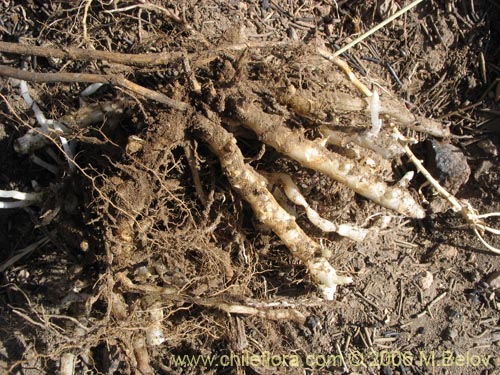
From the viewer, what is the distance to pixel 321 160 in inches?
62.2

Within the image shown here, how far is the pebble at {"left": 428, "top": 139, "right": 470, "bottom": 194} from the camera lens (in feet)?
6.15

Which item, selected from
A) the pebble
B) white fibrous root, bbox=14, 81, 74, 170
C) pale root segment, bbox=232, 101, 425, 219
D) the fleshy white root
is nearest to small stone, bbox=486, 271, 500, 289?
the fleshy white root

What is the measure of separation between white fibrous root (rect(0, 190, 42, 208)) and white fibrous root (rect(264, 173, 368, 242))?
2.53 ft

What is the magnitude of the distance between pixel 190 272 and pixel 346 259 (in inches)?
24.7

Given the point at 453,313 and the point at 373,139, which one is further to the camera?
the point at 453,313

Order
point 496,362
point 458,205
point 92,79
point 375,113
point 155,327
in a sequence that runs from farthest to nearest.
→ point 496,362
point 458,205
point 155,327
point 375,113
point 92,79

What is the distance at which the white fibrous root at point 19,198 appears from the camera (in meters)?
1.56

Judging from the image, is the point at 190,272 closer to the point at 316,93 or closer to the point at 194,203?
the point at 194,203

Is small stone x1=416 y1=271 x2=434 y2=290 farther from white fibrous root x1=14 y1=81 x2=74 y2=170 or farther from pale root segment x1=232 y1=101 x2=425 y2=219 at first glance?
white fibrous root x1=14 y1=81 x2=74 y2=170

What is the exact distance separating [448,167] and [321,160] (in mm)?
609

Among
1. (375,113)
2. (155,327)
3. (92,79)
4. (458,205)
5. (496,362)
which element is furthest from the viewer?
(496,362)

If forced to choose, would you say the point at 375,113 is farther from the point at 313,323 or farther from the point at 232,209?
the point at 313,323

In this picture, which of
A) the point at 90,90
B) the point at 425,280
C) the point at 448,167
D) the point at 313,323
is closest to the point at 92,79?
the point at 90,90

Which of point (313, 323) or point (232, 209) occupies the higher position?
point (232, 209)
